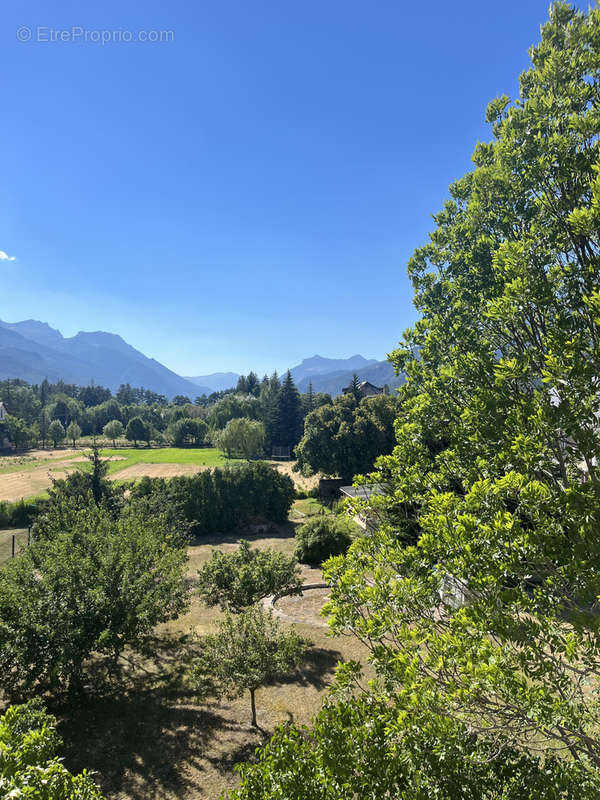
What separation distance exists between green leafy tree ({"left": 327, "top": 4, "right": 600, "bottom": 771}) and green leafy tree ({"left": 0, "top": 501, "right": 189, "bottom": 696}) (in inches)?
299

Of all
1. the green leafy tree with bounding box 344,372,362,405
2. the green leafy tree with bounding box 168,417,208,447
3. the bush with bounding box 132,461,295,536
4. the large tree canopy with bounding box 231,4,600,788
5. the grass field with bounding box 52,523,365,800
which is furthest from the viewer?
the green leafy tree with bounding box 168,417,208,447

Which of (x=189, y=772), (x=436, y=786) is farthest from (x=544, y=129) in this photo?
(x=189, y=772)

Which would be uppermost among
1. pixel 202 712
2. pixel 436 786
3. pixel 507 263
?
pixel 507 263

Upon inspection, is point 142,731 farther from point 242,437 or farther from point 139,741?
point 242,437

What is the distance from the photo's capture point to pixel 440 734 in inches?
189

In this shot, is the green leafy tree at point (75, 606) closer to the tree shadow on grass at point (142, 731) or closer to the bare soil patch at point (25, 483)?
the tree shadow on grass at point (142, 731)

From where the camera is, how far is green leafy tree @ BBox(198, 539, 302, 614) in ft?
50.2

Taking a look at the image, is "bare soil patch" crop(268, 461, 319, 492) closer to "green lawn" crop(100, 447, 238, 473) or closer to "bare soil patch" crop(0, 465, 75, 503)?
"green lawn" crop(100, 447, 238, 473)

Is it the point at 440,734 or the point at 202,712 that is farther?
the point at 202,712

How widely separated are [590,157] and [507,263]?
2.45 metres

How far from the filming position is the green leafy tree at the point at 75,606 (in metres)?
10.5

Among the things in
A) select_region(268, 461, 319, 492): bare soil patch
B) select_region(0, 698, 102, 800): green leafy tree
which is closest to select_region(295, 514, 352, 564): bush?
select_region(0, 698, 102, 800): green leafy tree

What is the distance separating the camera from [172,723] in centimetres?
1198

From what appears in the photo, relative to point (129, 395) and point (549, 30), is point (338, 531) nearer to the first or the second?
point (549, 30)
